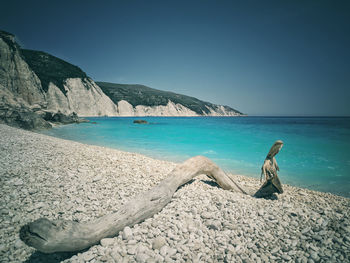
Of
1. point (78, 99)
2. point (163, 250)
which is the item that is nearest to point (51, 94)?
point (78, 99)

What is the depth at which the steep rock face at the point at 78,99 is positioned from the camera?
2008 inches

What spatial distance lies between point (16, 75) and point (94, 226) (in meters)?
45.4

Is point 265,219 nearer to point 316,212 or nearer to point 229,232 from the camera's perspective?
point 229,232

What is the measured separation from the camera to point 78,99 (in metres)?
58.8

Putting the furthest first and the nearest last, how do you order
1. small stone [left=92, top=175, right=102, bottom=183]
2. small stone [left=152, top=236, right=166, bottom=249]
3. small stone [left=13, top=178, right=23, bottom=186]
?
A: small stone [left=92, top=175, right=102, bottom=183]
small stone [left=13, top=178, right=23, bottom=186]
small stone [left=152, top=236, right=166, bottom=249]

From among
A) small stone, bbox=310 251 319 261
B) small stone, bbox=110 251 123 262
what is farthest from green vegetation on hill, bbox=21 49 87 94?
small stone, bbox=310 251 319 261

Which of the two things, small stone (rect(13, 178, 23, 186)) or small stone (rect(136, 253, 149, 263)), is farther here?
small stone (rect(13, 178, 23, 186))

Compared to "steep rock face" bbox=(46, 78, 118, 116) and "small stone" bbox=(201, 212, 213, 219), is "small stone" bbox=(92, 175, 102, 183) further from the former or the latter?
"steep rock face" bbox=(46, 78, 118, 116)

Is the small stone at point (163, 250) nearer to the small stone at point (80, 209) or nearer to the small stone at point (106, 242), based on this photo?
the small stone at point (106, 242)

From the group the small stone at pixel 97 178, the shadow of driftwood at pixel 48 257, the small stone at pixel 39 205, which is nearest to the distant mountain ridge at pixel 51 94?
the small stone at pixel 97 178

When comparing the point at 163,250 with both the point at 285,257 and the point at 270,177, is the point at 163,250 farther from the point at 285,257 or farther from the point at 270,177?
the point at 270,177

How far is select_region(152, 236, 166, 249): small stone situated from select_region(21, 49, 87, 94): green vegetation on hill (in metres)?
63.1

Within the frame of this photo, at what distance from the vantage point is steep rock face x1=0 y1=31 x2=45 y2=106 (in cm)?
3121

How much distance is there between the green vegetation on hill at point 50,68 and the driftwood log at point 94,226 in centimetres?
6232
